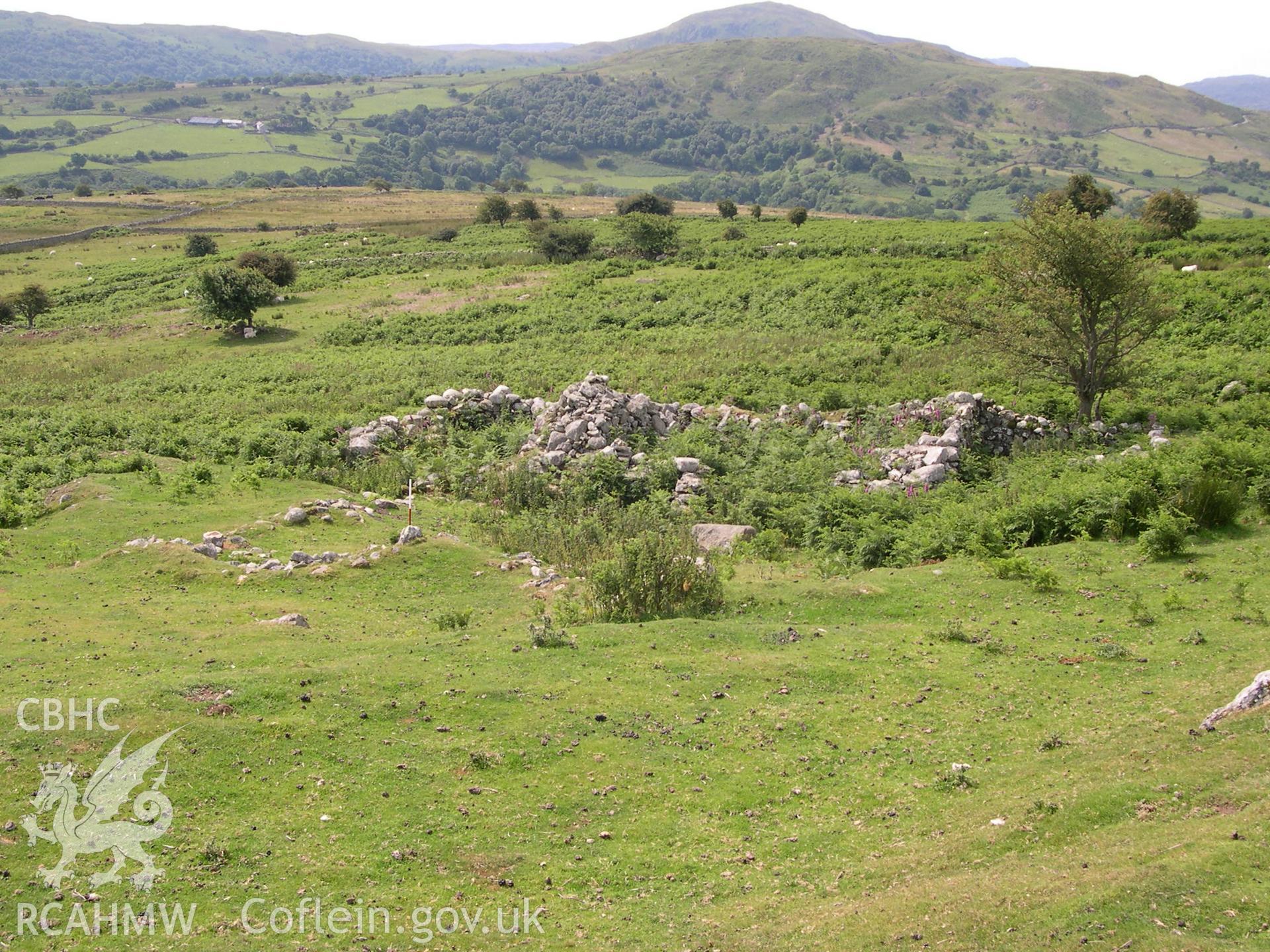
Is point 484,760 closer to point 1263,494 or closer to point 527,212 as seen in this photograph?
point 1263,494

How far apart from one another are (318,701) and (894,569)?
36.2 feet

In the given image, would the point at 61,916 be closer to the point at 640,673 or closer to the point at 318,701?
the point at 318,701

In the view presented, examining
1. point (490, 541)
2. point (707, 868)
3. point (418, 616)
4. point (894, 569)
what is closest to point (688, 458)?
point (490, 541)

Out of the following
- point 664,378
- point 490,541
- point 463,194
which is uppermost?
point 463,194

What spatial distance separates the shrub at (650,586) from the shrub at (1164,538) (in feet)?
24.7

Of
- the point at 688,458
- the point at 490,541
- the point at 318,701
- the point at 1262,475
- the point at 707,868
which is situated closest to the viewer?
the point at 707,868

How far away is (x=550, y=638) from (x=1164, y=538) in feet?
35.3

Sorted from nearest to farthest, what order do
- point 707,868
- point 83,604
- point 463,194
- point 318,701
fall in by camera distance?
point 707,868 → point 318,701 → point 83,604 → point 463,194

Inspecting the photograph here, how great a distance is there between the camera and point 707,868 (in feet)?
27.3

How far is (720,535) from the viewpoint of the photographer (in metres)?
19.6

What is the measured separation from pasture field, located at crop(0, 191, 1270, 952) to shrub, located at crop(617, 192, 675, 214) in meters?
55.7

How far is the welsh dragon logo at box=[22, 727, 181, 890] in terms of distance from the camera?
7805 millimetres

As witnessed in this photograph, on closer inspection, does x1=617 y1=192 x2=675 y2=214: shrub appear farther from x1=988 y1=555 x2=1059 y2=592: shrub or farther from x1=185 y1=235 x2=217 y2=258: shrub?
x1=988 y1=555 x2=1059 y2=592: shrub

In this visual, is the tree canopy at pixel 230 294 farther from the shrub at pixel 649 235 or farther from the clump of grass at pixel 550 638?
the clump of grass at pixel 550 638
